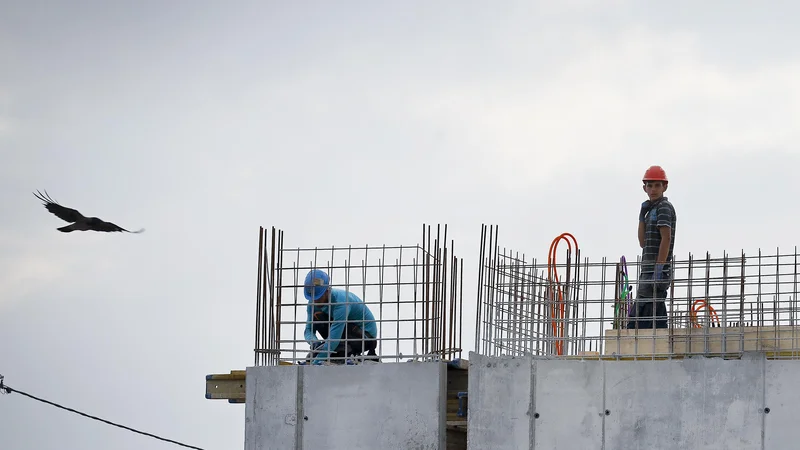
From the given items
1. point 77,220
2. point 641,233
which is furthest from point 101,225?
point 641,233

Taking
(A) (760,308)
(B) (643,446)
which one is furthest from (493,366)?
(A) (760,308)

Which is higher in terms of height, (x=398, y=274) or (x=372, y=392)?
(x=398, y=274)

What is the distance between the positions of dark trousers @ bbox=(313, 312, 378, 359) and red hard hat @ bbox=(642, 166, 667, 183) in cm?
357

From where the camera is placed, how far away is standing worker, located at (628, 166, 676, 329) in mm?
14343

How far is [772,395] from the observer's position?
13312 mm

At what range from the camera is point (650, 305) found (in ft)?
48.3

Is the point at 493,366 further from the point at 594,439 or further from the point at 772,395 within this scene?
the point at 772,395

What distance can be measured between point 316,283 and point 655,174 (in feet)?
13.1

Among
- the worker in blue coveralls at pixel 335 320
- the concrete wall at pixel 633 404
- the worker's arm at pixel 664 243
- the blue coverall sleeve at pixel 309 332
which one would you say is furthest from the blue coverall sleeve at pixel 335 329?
the worker's arm at pixel 664 243

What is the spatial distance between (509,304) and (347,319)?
1829 mm

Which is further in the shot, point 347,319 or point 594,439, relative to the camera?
Result: point 347,319

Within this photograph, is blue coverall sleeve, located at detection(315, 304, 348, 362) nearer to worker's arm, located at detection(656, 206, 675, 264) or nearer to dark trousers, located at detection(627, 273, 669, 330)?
dark trousers, located at detection(627, 273, 669, 330)

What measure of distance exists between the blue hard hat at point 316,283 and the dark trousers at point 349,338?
0.95 ft

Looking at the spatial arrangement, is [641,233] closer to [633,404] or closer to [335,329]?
[633,404]
